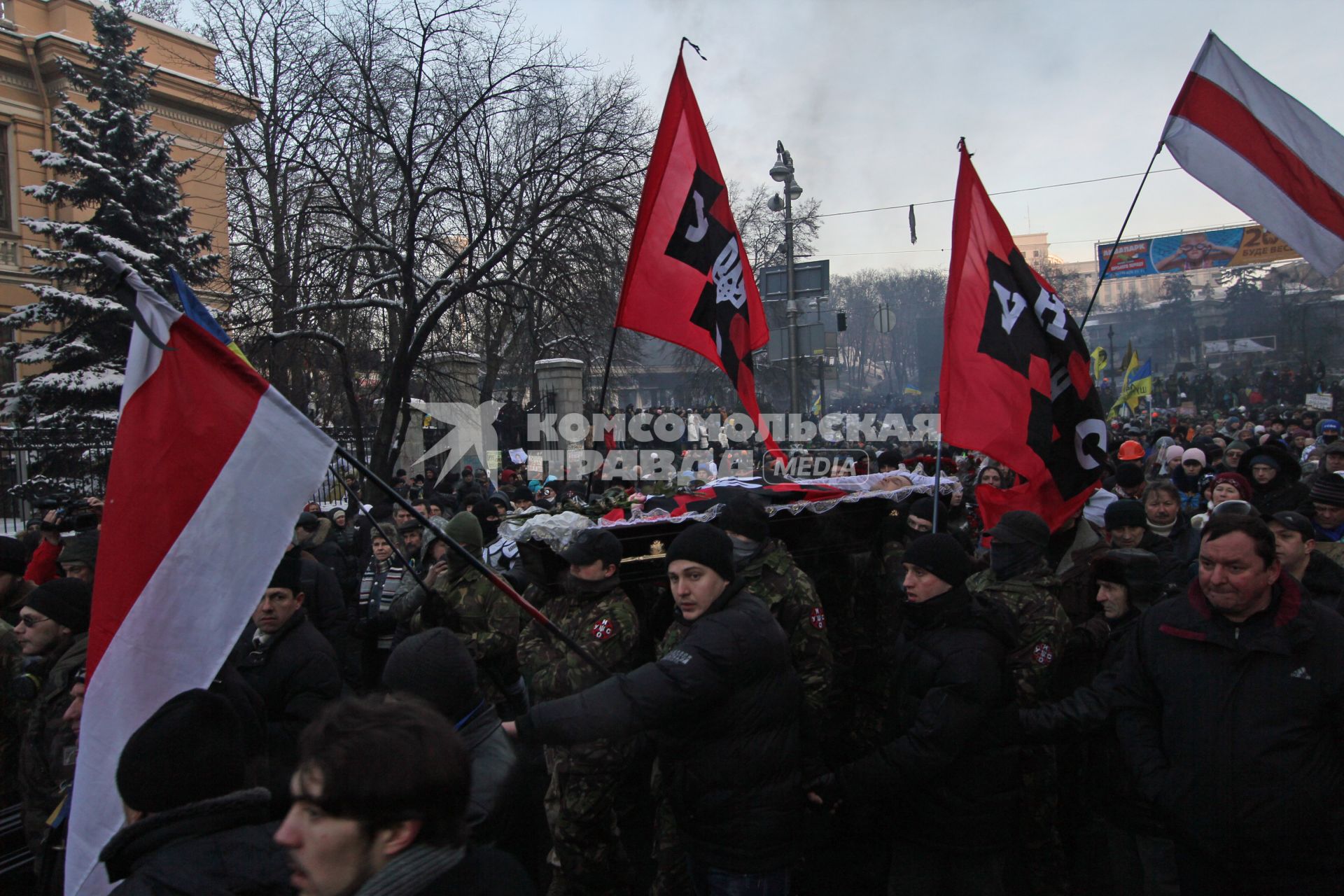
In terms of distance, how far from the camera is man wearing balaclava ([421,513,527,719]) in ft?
15.1

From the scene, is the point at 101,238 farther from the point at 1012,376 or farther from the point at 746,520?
the point at 1012,376

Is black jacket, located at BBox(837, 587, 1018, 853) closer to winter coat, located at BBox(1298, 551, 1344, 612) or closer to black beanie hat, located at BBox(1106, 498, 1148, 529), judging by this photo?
winter coat, located at BBox(1298, 551, 1344, 612)

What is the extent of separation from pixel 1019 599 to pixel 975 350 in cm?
153

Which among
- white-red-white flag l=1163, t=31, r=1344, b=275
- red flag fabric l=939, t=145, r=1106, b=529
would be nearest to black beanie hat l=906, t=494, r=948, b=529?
red flag fabric l=939, t=145, r=1106, b=529

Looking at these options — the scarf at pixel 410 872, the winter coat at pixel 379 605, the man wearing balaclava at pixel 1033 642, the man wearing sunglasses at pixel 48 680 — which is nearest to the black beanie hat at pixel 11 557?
the man wearing sunglasses at pixel 48 680

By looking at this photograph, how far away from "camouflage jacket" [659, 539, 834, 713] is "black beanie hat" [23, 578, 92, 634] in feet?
7.77

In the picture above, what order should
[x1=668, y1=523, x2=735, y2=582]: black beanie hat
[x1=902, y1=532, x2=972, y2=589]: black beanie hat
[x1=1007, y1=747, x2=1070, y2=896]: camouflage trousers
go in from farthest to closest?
[x1=1007, y1=747, x2=1070, y2=896]: camouflage trousers
[x1=902, y1=532, x2=972, y2=589]: black beanie hat
[x1=668, y1=523, x2=735, y2=582]: black beanie hat

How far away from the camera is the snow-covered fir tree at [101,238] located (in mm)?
12789

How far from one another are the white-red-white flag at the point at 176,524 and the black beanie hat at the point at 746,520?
2.17 metres

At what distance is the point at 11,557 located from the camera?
4.67 m

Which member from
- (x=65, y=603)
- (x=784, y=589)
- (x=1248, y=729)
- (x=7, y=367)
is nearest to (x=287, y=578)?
(x=65, y=603)

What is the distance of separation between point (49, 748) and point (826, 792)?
286cm

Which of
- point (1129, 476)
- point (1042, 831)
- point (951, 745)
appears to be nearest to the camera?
point (951, 745)

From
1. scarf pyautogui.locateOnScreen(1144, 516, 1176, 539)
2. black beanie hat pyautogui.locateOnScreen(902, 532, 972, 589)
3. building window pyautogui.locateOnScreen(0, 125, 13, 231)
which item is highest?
building window pyautogui.locateOnScreen(0, 125, 13, 231)
